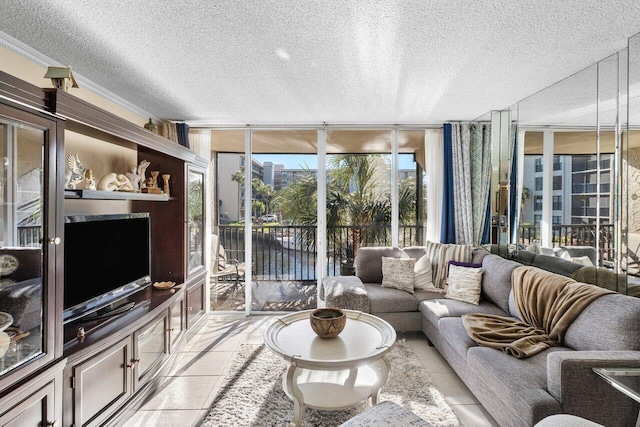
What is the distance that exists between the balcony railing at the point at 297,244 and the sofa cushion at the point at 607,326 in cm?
229

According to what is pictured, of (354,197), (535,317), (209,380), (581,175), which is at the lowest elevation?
(209,380)

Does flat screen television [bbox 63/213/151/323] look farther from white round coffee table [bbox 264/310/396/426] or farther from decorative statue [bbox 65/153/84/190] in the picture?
white round coffee table [bbox 264/310/396/426]

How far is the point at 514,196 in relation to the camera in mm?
3586

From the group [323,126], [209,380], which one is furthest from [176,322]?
[323,126]

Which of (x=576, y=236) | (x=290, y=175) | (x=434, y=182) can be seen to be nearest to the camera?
(x=576, y=236)

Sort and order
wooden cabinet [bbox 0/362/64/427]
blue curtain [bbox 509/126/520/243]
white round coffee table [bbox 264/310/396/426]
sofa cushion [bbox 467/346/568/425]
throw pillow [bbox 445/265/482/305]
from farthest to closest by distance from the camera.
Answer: blue curtain [bbox 509/126/520/243] < throw pillow [bbox 445/265/482/305] < white round coffee table [bbox 264/310/396/426] < sofa cushion [bbox 467/346/568/425] < wooden cabinet [bbox 0/362/64/427]

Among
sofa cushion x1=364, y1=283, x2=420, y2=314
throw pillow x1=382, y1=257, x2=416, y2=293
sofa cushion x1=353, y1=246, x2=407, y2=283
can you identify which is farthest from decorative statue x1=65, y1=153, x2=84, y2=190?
throw pillow x1=382, y1=257, x2=416, y2=293

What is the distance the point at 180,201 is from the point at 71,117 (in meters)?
1.59

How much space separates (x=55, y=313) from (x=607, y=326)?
3.07 meters

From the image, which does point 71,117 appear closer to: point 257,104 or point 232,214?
point 257,104

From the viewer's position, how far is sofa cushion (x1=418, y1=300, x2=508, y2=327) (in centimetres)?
292

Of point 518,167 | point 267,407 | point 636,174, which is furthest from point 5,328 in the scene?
point 518,167

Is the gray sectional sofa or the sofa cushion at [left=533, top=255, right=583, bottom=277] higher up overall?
the sofa cushion at [left=533, top=255, right=583, bottom=277]

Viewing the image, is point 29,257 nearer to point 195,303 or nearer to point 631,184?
point 195,303
